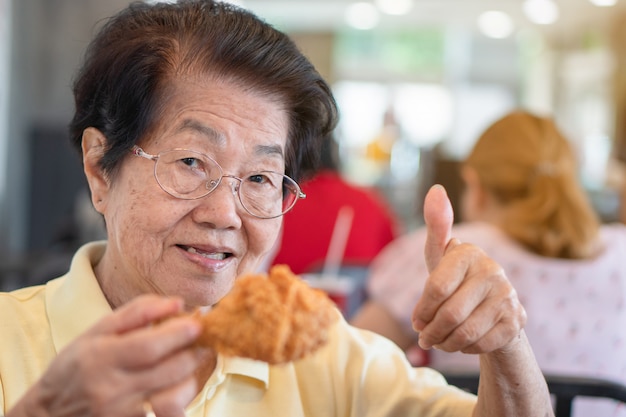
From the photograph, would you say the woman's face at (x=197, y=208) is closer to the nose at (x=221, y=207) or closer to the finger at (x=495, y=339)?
the nose at (x=221, y=207)

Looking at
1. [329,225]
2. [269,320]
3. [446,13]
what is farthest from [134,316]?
[446,13]

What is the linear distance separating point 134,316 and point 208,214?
→ 40 cm

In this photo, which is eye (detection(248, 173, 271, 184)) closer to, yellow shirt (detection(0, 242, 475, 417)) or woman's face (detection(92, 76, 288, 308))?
woman's face (detection(92, 76, 288, 308))

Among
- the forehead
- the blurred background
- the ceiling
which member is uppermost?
the ceiling

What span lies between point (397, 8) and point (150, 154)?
34.3 ft

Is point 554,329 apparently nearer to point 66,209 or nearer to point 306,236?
point 306,236

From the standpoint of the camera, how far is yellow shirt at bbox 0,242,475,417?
118cm

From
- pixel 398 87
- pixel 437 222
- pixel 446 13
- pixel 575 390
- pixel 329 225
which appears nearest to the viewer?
pixel 437 222

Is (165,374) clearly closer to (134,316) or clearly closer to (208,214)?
(134,316)

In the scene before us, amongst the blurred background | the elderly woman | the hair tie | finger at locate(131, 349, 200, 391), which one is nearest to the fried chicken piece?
finger at locate(131, 349, 200, 391)

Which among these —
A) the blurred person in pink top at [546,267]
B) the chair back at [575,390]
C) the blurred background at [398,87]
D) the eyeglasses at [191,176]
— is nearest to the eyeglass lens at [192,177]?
the eyeglasses at [191,176]

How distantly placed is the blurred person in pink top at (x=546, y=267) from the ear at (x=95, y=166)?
3.53 feet

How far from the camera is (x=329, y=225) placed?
3227 millimetres

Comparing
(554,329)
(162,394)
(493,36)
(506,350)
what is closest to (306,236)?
(554,329)
